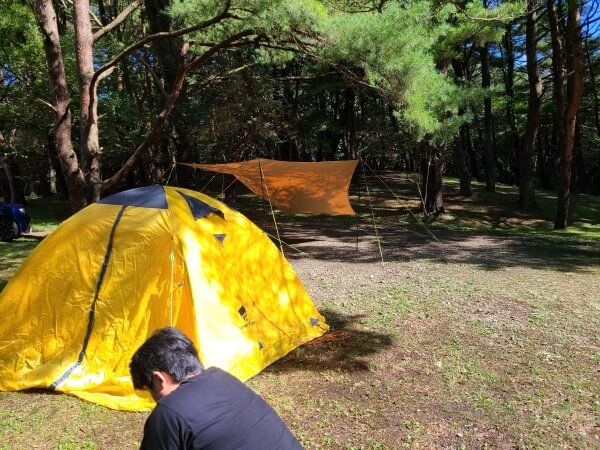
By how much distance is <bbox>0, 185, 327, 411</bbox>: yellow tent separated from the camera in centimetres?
385

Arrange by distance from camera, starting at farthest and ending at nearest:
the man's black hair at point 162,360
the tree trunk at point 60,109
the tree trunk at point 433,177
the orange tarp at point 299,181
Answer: the tree trunk at point 433,177, the orange tarp at point 299,181, the tree trunk at point 60,109, the man's black hair at point 162,360

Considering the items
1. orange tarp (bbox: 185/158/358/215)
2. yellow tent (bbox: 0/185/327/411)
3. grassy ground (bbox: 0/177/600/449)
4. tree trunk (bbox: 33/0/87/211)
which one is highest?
tree trunk (bbox: 33/0/87/211)

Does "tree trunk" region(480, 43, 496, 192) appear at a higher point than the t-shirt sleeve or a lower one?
higher

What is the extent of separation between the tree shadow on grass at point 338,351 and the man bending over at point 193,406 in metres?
2.48

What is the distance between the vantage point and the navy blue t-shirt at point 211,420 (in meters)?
1.59

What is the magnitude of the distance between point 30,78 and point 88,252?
1430cm

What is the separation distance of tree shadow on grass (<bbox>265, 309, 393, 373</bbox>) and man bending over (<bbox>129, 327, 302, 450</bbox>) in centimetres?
248

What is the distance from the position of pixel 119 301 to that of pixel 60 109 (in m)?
3.89

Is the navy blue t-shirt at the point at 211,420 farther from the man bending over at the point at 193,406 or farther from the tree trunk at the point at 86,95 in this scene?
the tree trunk at the point at 86,95

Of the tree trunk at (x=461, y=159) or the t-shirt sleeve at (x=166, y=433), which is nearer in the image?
the t-shirt sleeve at (x=166, y=433)

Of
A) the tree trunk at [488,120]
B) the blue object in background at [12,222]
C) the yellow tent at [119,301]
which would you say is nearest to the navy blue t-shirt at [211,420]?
the yellow tent at [119,301]

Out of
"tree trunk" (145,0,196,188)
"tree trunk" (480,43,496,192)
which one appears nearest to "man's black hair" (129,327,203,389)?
"tree trunk" (145,0,196,188)

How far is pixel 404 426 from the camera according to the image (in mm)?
3305

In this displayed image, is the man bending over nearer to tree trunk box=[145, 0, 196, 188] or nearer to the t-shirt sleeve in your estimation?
the t-shirt sleeve
